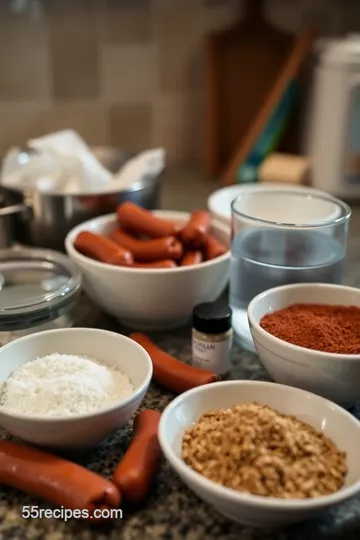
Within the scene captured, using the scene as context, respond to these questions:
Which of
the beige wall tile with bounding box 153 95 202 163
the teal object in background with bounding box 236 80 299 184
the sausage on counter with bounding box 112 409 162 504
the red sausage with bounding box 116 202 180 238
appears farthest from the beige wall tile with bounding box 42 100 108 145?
the sausage on counter with bounding box 112 409 162 504

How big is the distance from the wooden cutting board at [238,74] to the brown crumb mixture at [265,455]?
36.4 inches

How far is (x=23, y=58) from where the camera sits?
4.49 feet

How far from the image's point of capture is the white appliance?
1.22m

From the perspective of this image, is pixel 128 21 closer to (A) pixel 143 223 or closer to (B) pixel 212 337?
(A) pixel 143 223

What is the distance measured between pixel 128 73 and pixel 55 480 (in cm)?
104

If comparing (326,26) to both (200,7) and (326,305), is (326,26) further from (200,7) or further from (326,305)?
(326,305)

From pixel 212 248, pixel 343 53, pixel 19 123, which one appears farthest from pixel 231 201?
pixel 19 123

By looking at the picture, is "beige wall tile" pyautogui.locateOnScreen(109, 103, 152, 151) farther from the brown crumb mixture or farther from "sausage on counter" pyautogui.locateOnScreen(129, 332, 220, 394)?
the brown crumb mixture

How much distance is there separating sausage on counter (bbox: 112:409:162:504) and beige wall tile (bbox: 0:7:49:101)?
937 mm

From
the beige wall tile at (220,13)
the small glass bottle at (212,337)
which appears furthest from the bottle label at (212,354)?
the beige wall tile at (220,13)

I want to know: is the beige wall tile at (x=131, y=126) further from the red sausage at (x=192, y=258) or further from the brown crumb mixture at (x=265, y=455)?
the brown crumb mixture at (x=265, y=455)

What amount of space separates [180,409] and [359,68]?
0.82 m

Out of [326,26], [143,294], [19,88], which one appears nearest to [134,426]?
[143,294]

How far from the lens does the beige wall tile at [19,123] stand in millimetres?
1406
